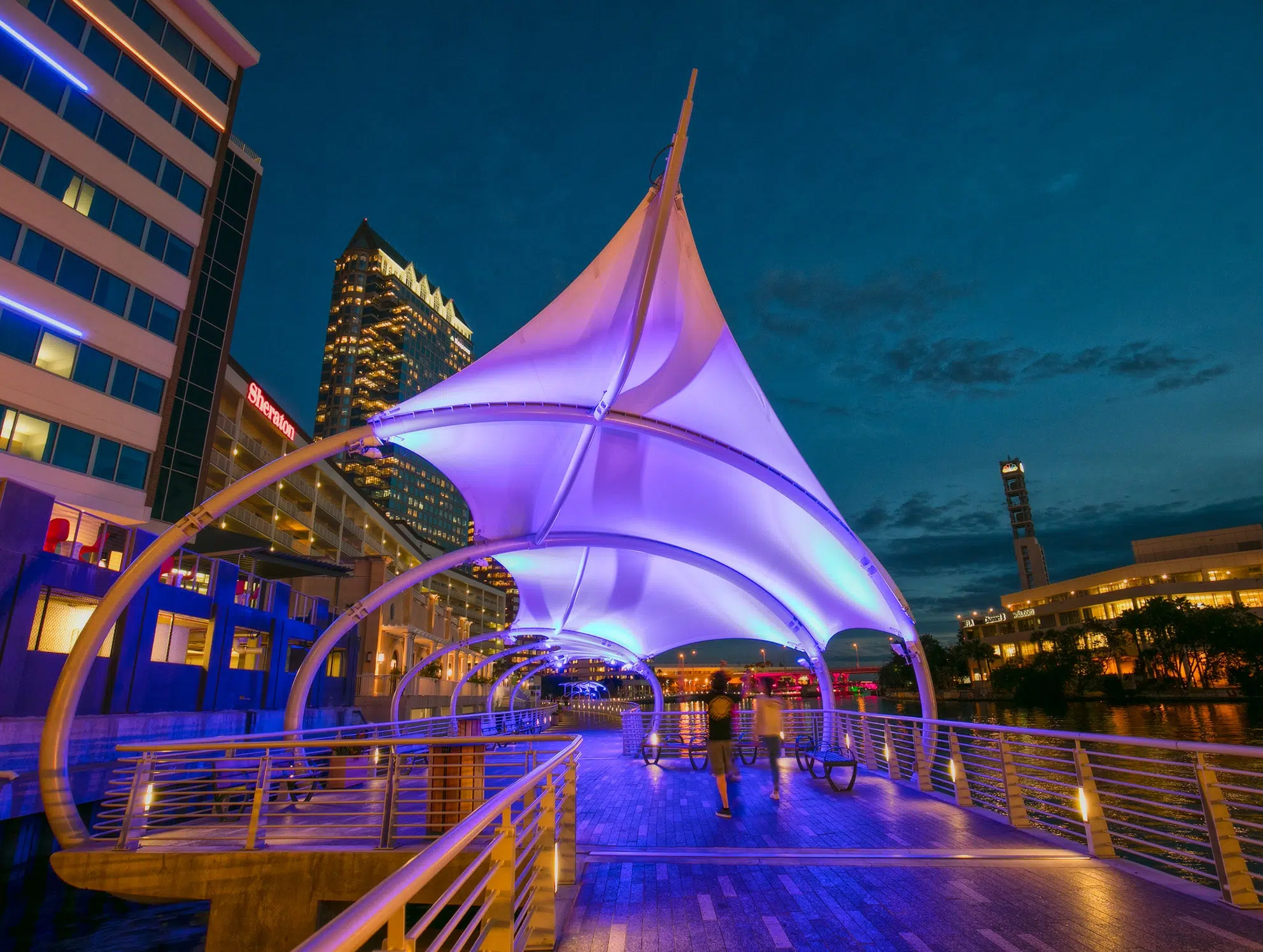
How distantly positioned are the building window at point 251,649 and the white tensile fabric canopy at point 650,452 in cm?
906

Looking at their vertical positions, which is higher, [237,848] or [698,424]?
[698,424]

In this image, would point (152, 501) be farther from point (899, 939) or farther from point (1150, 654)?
point (1150, 654)

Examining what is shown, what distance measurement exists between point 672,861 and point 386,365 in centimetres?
14456

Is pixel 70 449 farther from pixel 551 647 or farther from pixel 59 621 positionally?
pixel 551 647

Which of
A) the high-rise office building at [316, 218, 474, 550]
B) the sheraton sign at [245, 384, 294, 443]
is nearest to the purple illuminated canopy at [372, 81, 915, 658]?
the sheraton sign at [245, 384, 294, 443]

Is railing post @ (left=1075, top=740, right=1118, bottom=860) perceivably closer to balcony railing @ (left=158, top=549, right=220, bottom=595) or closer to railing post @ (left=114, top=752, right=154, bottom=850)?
railing post @ (left=114, top=752, right=154, bottom=850)

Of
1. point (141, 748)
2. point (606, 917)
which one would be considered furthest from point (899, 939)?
point (141, 748)

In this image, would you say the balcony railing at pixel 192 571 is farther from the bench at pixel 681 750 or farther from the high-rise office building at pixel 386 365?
the high-rise office building at pixel 386 365

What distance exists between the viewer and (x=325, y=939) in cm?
113

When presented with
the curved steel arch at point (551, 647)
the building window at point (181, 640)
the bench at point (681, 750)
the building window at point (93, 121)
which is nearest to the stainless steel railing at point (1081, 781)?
the bench at point (681, 750)

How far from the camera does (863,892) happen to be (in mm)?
5148

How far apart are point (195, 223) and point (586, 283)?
21.9 metres

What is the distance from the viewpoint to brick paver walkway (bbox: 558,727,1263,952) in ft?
13.7

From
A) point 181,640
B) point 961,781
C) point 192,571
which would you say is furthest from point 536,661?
point 961,781
